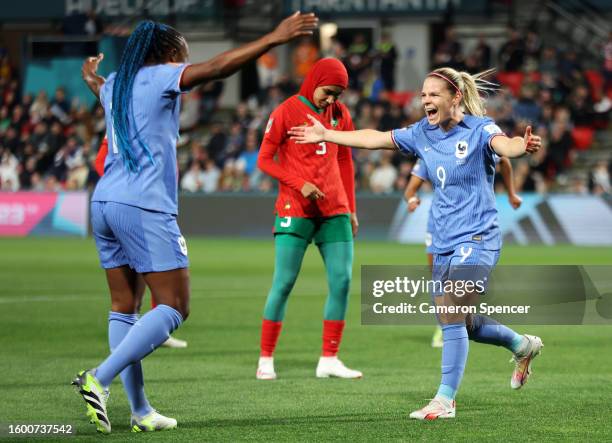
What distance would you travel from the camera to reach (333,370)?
9.41 meters

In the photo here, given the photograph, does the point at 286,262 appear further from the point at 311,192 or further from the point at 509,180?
the point at 509,180

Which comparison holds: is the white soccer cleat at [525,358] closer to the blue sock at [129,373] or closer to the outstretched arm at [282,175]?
the outstretched arm at [282,175]

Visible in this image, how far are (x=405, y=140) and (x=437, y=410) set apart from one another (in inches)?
65.8

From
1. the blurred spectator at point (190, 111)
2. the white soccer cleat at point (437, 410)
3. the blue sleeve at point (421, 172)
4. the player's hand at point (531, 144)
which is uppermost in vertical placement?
the player's hand at point (531, 144)

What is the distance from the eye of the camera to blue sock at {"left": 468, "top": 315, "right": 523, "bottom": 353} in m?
7.75

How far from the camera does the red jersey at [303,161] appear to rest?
31.1ft

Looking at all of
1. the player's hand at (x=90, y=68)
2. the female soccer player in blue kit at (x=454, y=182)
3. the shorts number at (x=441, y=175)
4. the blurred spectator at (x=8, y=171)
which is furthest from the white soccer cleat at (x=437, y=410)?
the blurred spectator at (x=8, y=171)

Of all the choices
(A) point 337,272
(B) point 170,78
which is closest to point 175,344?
(A) point 337,272

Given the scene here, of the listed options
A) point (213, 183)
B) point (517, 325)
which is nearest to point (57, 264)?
point (213, 183)

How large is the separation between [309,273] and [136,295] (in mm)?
12797

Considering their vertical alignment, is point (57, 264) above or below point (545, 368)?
below

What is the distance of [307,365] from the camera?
1012 cm

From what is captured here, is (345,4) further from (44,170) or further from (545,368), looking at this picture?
(545,368)

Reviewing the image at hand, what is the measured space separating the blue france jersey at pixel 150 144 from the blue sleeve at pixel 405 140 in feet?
5.21
